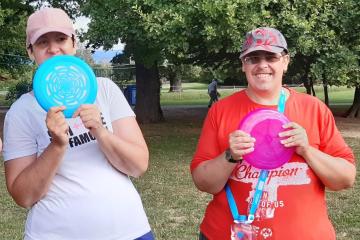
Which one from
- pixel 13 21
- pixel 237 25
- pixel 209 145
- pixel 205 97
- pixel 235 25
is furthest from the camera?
pixel 205 97

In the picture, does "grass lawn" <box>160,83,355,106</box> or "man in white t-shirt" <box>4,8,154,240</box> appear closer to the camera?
"man in white t-shirt" <box>4,8,154,240</box>

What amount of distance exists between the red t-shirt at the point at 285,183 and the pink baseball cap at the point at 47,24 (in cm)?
85

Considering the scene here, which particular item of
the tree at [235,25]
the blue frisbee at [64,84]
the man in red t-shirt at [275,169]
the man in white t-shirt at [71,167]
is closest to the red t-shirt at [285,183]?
the man in red t-shirt at [275,169]

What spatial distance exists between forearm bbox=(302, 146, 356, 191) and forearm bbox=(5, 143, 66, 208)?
1.13 meters

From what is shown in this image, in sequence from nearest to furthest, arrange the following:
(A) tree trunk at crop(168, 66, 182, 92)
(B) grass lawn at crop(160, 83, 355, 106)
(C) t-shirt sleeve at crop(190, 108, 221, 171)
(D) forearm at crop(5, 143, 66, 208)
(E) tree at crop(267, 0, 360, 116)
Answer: (D) forearm at crop(5, 143, 66, 208) → (C) t-shirt sleeve at crop(190, 108, 221, 171) → (E) tree at crop(267, 0, 360, 116) → (B) grass lawn at crop(160, 83, 355, 106) → (A) tree trunk at crop(168, 66, 182, 92)

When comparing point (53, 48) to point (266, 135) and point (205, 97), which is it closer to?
point (266, 135)

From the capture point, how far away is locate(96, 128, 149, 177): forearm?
237cm

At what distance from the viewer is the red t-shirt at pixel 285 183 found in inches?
101

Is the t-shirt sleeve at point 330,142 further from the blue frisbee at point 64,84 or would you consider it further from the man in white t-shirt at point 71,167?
the blue frisbee at point 64,84

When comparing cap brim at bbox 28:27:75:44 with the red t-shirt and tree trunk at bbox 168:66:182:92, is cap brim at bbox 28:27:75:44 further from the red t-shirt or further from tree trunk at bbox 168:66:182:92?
tree trunk at bbox 168:66:182:92

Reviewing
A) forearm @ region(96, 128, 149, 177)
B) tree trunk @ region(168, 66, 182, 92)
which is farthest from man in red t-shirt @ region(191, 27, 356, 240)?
tree trunk @ region(168, 66, 182, 92)

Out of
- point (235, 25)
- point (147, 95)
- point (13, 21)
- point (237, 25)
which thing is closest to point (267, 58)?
point (235, 25)

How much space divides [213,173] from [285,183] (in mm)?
348

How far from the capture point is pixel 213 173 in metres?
2.59
